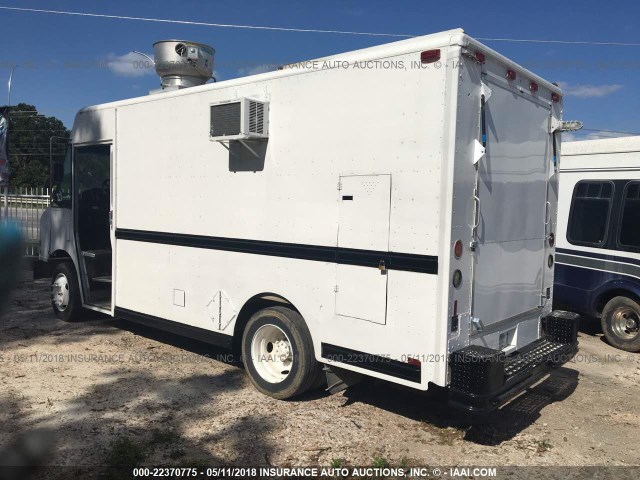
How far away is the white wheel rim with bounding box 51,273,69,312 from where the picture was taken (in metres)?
7.79

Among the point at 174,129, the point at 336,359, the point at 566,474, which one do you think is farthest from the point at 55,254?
the point at 566,474

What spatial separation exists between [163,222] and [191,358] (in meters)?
1.63

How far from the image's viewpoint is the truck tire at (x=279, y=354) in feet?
15.8

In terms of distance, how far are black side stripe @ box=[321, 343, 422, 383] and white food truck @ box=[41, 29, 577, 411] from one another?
0.05 feet

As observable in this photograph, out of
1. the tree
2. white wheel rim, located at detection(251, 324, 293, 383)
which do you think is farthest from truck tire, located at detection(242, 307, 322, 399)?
the tree

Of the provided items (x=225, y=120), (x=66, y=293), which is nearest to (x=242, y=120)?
(x=225, y=120)

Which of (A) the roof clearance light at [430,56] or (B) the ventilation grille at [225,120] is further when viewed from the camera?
(B) the ventilation grille at [225,120]

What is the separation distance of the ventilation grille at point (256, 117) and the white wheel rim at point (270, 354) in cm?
184

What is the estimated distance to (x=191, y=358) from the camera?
641 cm

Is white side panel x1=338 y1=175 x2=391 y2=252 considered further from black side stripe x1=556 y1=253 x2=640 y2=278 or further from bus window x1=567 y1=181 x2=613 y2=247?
bus window x1=567 y1=181 x2=613 y2=247

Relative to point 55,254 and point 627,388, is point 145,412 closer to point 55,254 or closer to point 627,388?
point 55,254

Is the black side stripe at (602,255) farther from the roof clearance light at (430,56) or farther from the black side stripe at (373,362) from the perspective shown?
the roof clearance light at (430,56)

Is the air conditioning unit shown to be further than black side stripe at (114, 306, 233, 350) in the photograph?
No

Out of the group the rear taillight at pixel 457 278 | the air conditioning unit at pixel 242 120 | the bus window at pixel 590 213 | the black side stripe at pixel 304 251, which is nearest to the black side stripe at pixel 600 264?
the bus window at pixel 590 213
